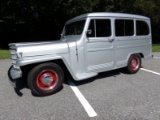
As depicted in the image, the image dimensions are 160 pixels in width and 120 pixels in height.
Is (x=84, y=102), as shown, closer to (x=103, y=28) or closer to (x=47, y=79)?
(x=47, y=79)

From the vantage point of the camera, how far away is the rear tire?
239 inches

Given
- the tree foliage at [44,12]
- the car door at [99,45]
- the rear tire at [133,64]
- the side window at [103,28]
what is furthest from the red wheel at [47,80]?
the tree foliage at [44,12]

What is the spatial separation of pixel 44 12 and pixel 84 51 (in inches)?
462

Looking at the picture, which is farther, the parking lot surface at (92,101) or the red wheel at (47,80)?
the red wheel at (47,80)

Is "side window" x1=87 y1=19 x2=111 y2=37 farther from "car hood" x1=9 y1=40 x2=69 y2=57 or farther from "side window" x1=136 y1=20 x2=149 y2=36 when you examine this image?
"side window" x1=136 y1=20 x2=149 y2=36

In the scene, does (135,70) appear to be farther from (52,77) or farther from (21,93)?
(21,93)

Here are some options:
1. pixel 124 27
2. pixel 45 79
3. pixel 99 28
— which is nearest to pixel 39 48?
pixel 45 79

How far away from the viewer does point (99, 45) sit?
16.8ft

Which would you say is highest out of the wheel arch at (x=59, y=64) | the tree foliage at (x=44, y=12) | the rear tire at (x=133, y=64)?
the tree foliage at (x=44, y=12)

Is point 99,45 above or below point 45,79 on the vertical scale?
above

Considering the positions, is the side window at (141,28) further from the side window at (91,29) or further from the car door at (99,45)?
the side window at (91,29)

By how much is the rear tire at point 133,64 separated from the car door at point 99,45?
918 millimetres

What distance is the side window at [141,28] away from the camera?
613 centimetres

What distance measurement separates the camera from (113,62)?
5.51m
